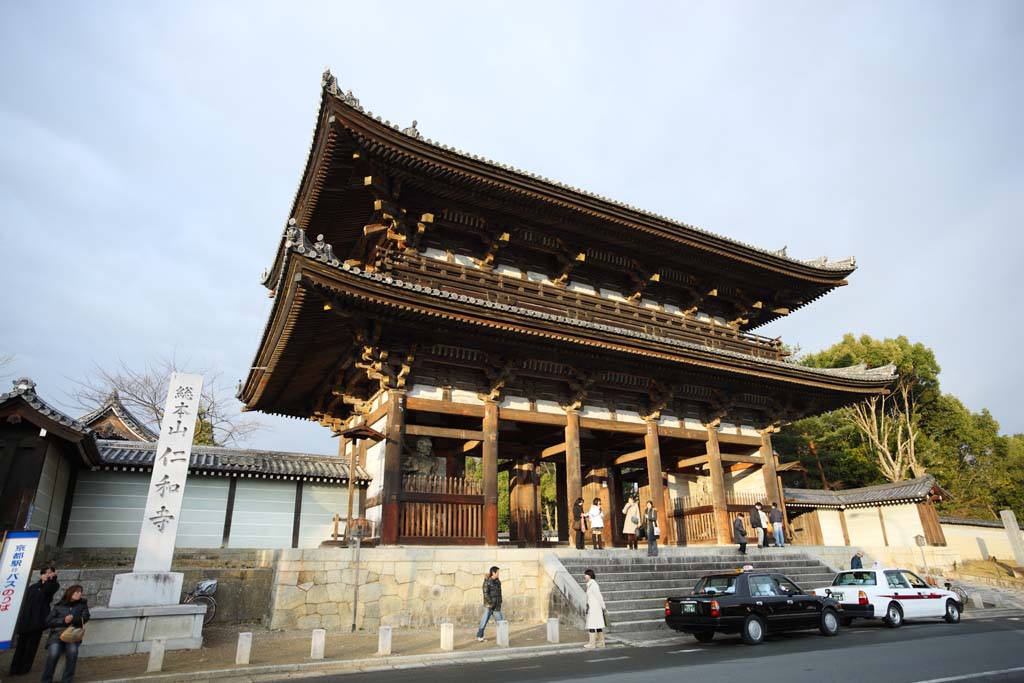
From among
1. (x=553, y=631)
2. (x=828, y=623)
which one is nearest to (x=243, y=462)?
(x=553, y=631)

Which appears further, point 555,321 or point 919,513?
point 919,513

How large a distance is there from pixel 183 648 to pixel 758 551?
1586 cm

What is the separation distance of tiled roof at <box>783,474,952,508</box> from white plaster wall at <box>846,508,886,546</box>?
42cm

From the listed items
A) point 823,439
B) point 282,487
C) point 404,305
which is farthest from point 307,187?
point 823,439

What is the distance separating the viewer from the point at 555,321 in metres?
15.5

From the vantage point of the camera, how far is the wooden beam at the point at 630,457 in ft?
64.6

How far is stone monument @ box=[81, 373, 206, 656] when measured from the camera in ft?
34.1

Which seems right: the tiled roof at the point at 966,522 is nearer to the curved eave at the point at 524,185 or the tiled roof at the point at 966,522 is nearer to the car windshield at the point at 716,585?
the curved eave at the point at 524,185

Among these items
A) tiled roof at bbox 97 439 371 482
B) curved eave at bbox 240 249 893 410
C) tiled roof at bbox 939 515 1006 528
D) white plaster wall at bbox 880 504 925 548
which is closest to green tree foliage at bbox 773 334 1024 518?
tiled roof at bbox 939 515 1006 528

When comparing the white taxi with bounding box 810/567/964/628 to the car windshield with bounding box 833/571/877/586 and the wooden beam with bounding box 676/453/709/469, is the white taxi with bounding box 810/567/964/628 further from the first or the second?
the wooden beam with bounding box 676/453/709/469

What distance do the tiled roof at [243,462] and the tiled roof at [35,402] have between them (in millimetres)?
2561

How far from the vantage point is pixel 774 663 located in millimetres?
8930

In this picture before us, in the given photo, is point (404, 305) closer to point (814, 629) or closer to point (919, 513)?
point (814, 629)

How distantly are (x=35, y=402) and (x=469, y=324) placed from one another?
9.82 m
